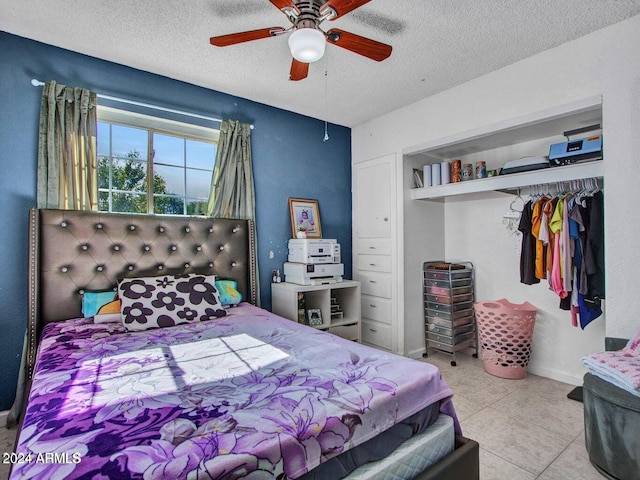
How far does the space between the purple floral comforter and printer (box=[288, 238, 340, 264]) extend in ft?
4.58

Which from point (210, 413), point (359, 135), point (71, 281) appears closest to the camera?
point (210, 413)

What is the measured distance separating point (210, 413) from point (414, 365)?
783 millimetres

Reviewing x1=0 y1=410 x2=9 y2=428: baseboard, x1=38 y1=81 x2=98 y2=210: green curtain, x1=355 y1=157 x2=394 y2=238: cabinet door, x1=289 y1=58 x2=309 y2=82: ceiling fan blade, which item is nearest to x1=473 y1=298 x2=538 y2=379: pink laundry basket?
x1=355 y1=157 x2=394 y2=238: cabinet door

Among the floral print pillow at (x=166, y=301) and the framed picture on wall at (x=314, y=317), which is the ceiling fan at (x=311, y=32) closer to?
the floral print pillow at (x=166, y=301)

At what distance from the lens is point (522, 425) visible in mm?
2090

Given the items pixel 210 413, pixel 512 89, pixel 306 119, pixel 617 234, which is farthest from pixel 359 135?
pixel 210 413

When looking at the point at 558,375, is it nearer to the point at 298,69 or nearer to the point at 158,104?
the point at 298,69

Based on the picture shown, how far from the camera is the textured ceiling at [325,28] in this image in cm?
195

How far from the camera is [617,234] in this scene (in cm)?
210

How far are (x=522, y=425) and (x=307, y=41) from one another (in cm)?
244

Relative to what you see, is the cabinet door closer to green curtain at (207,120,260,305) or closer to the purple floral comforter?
green curtain at (207,120,260,305)

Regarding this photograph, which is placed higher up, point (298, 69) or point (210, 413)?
point (298, 69)

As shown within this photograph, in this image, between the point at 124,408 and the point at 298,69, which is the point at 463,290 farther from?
the point at 124,408

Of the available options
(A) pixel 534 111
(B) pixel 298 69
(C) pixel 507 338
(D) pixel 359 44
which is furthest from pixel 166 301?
(A) pixel 534 111
